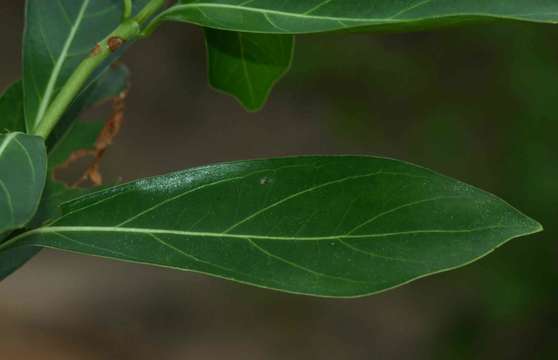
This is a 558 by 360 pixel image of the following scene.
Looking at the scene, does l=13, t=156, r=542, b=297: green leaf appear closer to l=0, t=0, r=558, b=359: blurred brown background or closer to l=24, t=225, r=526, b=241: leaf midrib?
l=24, t=225, r=526, b=241: leaf midrib

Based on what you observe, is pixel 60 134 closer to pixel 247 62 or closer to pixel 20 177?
pixel 247 62

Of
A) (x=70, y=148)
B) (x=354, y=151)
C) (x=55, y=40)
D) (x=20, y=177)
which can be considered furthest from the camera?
(x=354, y=151)

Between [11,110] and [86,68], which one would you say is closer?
[86,68]

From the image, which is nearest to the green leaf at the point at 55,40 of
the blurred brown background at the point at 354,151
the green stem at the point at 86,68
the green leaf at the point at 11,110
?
the green stem at the point at 86,68

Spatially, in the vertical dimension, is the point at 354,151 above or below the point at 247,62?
below

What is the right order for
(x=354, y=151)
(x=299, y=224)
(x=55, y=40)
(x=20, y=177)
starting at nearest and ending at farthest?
1. (x=20, y=177)
2. (x=299, y=224)
3. (x=55, y=40)
4. (x=354, y=151)

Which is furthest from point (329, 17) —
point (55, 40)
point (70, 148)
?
point (70, 148)
